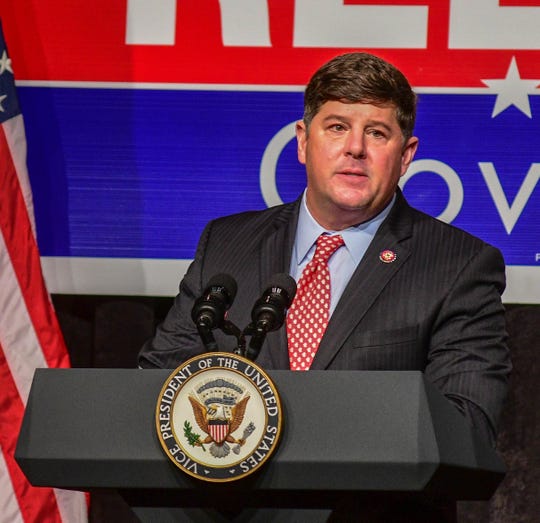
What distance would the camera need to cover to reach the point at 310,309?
2.06 meters

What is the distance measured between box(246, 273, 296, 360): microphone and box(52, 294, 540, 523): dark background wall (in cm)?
173

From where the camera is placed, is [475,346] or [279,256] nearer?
[475,346]

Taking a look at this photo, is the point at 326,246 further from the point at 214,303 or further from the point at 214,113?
the point at 214,113

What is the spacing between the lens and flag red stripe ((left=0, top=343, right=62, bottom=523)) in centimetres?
284

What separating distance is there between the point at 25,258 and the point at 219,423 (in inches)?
66.5

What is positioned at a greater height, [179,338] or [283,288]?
[283,288]

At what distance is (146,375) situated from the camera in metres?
1.48

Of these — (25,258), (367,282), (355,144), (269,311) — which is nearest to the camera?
(269,311)

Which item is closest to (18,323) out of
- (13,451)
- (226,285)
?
(13,451)

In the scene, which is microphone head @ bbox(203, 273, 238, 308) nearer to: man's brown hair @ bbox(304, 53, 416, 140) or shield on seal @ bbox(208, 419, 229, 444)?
shield on seal @ bbox(208, 419, 229, 444)

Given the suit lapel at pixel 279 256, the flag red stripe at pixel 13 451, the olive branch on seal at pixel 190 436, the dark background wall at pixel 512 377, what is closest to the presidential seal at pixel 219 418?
the olive branch on seal at pixel 190 436

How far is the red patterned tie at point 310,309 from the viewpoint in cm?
201

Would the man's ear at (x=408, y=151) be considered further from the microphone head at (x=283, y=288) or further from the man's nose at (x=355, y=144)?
the microphone head at (x=283, y=288)

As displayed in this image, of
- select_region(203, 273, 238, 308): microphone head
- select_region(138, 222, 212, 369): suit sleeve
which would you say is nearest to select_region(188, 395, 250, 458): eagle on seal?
select_region(203, 273, 238, 308): microphone head
